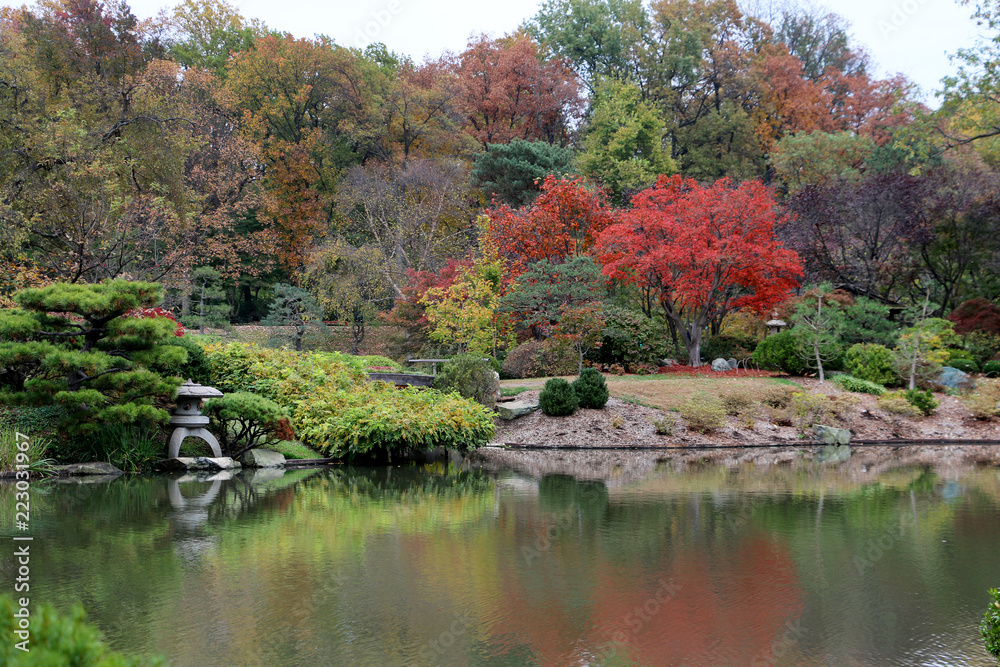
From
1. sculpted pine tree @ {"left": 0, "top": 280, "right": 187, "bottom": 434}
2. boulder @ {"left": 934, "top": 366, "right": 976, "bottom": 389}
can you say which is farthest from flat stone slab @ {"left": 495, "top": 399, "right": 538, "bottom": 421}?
boulder @ {"left": 934, "top": 366, "right": 976, "bottom": 389}

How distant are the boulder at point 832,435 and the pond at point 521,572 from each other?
534cm

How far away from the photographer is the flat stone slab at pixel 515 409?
551 inches

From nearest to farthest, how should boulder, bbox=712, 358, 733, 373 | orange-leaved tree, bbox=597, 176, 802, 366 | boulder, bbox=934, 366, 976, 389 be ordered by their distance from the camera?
boulder, bbox=934, 366, 976, 389 → orange-leaved tree, bbox=597, 176, 802, 366 → boulder, bbox=712, 358, 733, 373

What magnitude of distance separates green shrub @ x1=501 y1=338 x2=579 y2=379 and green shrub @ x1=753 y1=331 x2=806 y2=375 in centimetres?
470

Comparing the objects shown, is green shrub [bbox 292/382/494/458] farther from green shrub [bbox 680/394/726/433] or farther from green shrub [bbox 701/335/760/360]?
green shrub [bbox 701/335/760/360]

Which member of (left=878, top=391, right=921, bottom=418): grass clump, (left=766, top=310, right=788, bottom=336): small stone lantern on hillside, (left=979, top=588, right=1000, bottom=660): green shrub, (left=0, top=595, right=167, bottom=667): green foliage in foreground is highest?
(left=766, top=310, right=788, bottom=336): small stone lantern on hillside

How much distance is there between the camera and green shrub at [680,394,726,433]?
13.7 meters

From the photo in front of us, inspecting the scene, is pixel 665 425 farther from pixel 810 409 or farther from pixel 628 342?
pixel 628 342

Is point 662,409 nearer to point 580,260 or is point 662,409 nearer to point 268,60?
point 580,260

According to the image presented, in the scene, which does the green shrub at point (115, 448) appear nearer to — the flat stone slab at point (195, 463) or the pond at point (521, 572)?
the flat stone slab at point (195, 463)

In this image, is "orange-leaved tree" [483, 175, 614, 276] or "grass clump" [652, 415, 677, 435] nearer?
"grass clump" [652, 415, 677, 435]

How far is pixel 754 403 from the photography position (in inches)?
571

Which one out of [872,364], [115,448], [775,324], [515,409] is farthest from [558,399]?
[775,324]

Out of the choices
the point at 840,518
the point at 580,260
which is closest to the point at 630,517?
the point at 840,518
